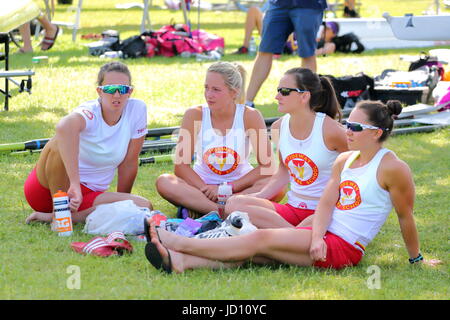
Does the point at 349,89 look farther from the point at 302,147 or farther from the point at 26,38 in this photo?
the point at 26,38

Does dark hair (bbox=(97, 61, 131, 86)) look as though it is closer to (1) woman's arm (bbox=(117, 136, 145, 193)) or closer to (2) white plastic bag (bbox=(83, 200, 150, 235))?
(1) woman's arm (bbox=(117, 136, 145, 193))

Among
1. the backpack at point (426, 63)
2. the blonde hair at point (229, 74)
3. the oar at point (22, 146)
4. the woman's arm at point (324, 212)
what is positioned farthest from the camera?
the backpack at point (426, 63)

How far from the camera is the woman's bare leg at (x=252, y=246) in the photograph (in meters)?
3.96

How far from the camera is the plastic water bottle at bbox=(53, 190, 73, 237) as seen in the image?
4652 millimetres

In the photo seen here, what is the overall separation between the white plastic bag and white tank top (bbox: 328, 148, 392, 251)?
124 cm

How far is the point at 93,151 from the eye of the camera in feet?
16.3

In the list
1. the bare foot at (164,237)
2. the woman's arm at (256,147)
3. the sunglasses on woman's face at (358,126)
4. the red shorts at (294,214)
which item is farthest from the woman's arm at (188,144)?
the sunglasses on woman's face at (358,126)

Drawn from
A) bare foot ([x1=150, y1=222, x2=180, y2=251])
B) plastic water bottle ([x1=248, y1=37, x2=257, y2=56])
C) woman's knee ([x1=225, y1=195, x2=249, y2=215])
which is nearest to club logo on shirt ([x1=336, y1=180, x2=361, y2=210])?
woman's knee ([x1=225, y1=195, x2=249, y2=215])

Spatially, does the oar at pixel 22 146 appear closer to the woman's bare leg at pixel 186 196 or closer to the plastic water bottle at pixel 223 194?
the woman's bare leg at pixel 186 196

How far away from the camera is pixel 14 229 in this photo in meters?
4.81

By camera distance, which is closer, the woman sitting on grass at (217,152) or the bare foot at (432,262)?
the bare foot at (432,262)

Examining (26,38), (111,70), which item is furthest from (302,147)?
(26,38)

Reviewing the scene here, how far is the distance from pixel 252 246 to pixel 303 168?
0.87 m

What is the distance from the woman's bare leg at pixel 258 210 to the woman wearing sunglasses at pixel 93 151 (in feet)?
2.07
